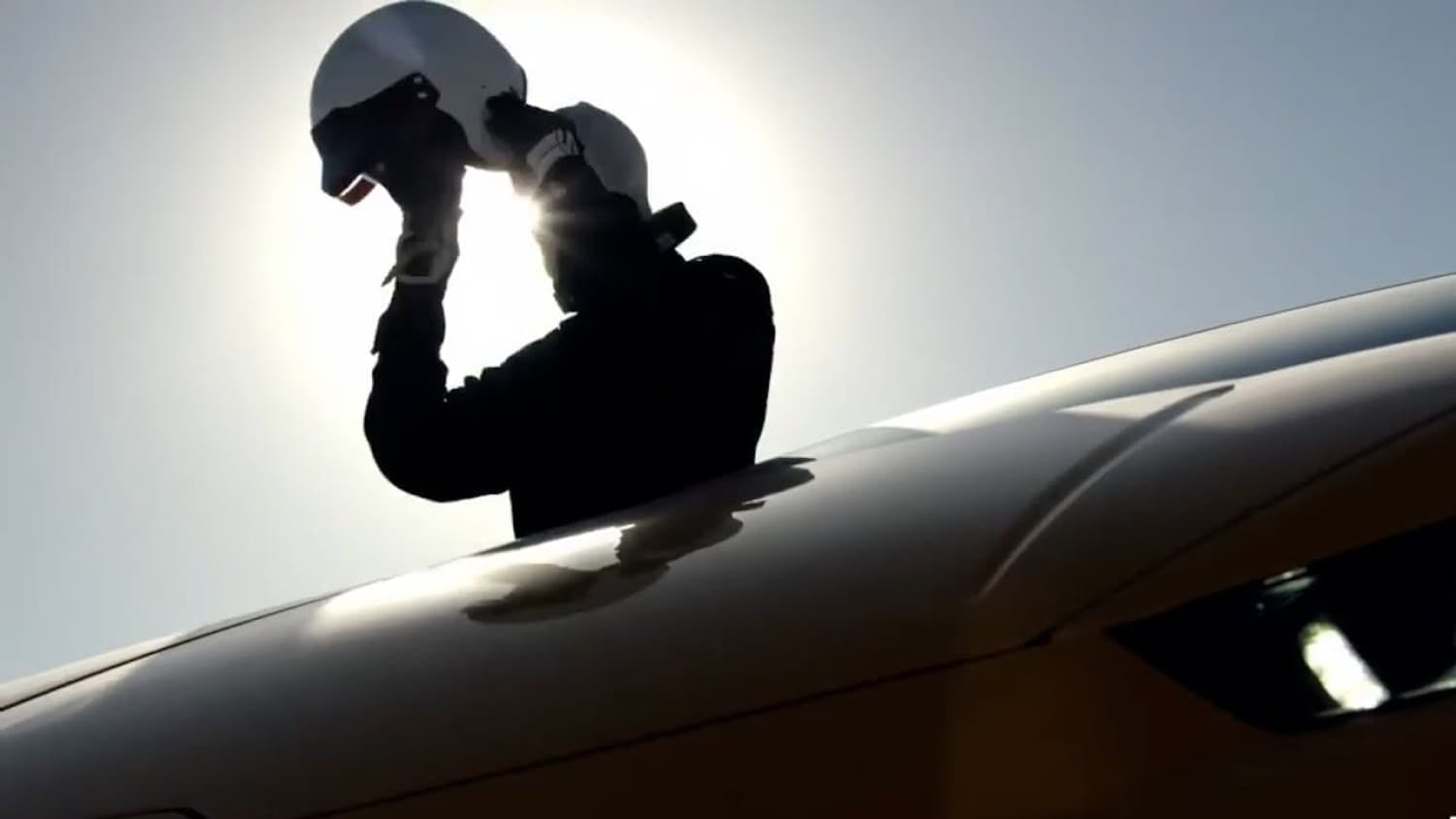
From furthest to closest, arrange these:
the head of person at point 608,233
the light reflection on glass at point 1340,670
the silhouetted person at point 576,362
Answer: the head of person at point 608,233 → the silhouetted person at point 576,362 → the light reflection on glass at point 1340,670

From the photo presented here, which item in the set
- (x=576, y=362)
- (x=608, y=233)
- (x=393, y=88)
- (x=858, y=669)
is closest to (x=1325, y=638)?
(x=858, y=669)

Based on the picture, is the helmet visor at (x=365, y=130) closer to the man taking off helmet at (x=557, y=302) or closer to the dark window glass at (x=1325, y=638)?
the man taking off helmet at (x=557, y=302)

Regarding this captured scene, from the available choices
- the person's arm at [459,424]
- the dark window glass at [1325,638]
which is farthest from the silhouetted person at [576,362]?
the dark window glass at [1325,638]

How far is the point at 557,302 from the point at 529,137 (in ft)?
1.00

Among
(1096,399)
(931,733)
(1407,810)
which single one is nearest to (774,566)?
(931,733)

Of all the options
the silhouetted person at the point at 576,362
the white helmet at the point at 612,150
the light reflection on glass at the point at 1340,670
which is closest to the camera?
the light reflection on glass at the point at 1340,670

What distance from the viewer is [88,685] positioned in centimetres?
155

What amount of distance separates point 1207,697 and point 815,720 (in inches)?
9.4

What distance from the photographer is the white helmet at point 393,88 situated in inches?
109

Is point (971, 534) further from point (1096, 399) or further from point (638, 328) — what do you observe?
point (638, 328)

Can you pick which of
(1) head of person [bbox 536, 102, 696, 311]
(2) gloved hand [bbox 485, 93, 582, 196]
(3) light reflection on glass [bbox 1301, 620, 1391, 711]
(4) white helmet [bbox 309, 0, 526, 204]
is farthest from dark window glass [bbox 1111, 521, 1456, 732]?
(4) white helmet [bbox 309, 0, 526, 204]

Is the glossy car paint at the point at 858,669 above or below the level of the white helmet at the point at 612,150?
below

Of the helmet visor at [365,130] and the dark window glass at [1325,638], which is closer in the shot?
the dark window glass at [1325,638]

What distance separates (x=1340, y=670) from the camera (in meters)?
0.91
